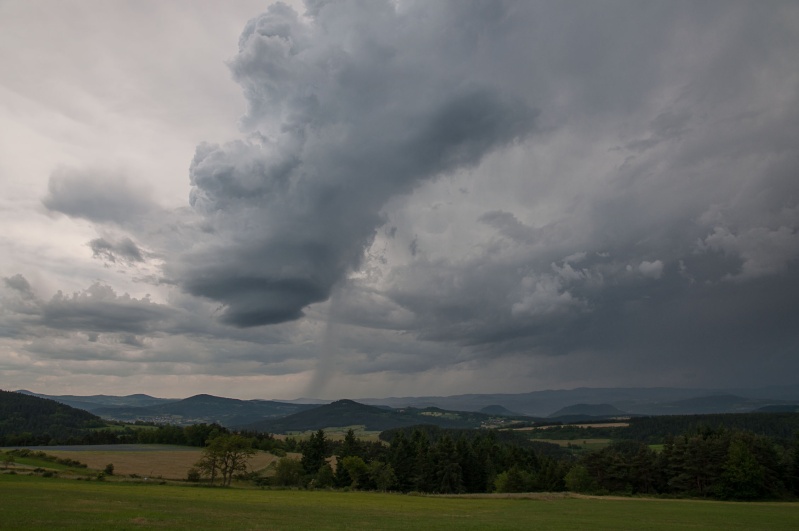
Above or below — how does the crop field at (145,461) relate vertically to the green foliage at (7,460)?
below

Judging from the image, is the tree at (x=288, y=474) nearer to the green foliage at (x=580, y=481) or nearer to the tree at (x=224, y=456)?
the tree at (x=224, y=456)

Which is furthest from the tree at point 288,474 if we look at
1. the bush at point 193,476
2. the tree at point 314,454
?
the bush at point 193,476

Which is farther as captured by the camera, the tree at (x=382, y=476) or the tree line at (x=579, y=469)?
the tree at (x=382, y=476)

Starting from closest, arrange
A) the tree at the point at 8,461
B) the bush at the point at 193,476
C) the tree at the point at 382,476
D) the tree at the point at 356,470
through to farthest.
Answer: the tree at the point at 8,461 → the bush at the point at 193,476 → the tree at the point at 382,476 → the tree at the point at 356,470

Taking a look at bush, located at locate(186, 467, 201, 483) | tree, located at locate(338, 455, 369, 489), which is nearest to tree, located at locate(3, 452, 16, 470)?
bush, located at locate(186, 467, 201, 483)

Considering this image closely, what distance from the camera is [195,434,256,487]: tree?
98562 millimetres

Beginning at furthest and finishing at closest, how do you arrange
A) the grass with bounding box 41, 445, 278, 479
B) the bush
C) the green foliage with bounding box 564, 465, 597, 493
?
the grass with bounding box 41, 445, 278, 479 → the bush → the green foliage with bounding box 564, 465, 597, 493

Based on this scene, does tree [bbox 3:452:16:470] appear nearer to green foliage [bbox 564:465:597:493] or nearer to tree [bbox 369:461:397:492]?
tree [bbox 369:461:397:492]

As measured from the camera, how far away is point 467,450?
109125 millimetres

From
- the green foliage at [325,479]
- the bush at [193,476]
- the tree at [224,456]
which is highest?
the tree at [224,456]

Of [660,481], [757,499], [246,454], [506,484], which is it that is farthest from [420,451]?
[757,499]

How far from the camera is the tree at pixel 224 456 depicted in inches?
3880

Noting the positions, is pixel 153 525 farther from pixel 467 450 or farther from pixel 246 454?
pixel 467 450

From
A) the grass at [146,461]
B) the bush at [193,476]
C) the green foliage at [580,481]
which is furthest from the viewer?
the grass at [146,461]
